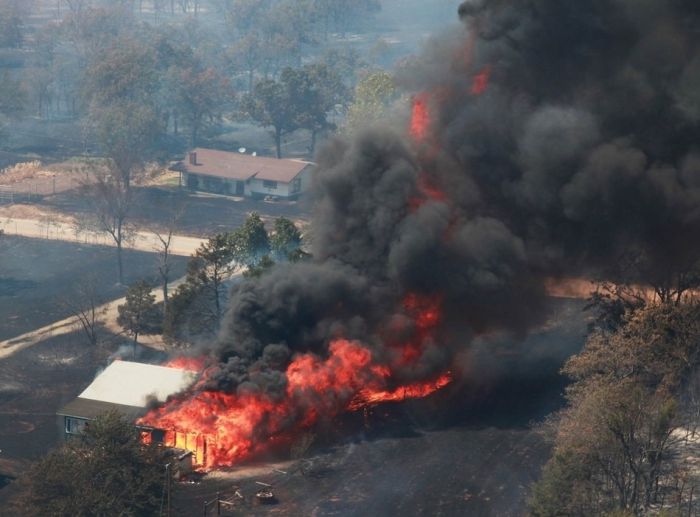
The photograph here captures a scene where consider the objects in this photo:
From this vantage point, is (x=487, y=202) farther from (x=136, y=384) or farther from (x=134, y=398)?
(x=134, y=398)

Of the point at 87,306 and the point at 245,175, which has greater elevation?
the point at 245,175

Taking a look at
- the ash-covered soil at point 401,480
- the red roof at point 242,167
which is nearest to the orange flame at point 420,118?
the ash-covered soil at point 401,480

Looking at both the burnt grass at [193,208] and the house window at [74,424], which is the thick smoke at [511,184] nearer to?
the house window at [74,424]

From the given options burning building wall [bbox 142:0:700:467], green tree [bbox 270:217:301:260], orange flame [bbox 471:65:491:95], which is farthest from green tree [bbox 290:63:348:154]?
orange flame [bbox 471:65:491:95]

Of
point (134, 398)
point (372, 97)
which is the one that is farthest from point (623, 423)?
point (372, 97)

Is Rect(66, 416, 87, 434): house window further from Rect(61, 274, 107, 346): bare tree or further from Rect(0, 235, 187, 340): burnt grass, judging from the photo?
Rect(0, 235, 187, 340): burnt grass
